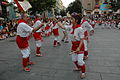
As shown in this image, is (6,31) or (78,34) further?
(6,31)

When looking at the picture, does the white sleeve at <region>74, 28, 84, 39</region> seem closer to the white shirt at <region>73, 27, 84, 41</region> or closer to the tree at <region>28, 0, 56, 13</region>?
the white shirt at <region>73, 27, 84, 41</region>

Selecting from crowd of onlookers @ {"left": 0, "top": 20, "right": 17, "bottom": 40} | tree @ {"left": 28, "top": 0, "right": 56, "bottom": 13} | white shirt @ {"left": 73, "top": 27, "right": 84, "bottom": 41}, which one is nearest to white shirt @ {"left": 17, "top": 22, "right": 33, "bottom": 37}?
white shirt @ {"left": 73, "top": 27, "right": 84, "bottom": 41}

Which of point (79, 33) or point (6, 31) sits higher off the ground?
point (79, 33)

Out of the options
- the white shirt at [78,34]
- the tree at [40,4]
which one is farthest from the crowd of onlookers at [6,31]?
the tree at [40,4]

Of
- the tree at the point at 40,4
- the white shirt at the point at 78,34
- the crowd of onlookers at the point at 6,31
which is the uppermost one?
the tree at the point at 40,4

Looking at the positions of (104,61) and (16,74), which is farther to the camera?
(104,61)

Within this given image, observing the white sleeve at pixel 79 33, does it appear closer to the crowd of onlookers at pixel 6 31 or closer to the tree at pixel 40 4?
the crowd of onlookers at pixel 6 31

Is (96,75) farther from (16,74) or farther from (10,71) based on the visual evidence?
(10,71)

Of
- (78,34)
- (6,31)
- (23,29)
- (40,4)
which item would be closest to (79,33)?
(78,34)

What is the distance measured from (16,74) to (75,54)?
6.53ft

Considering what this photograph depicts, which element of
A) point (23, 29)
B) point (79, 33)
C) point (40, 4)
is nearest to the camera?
point (79, 33)

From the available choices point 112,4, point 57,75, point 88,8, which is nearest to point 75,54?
point 57,75

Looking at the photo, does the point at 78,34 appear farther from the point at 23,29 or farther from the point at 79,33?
the point at 23,29

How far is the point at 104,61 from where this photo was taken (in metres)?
6.19
